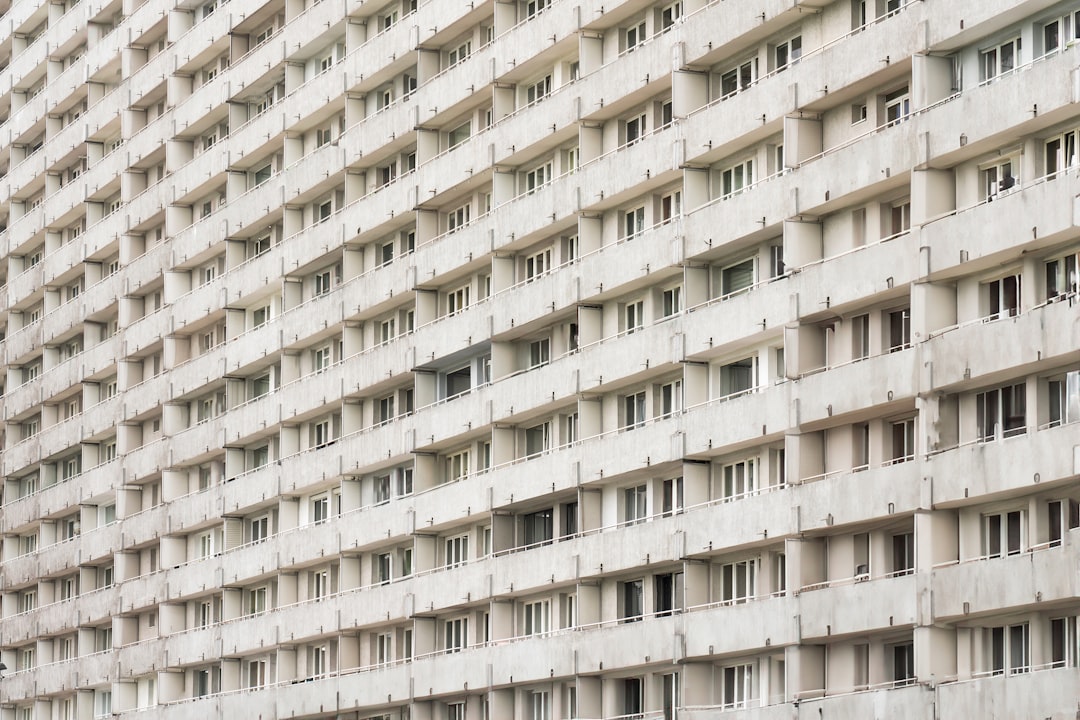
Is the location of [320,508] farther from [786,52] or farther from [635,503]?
[786,52]

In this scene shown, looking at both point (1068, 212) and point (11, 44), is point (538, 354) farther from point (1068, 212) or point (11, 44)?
point (11, 44)

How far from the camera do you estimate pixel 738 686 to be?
56375 mm

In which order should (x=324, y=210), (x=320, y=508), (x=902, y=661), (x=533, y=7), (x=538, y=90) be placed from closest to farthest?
1. (x=902, y=661)
2. (x=538, y=90)
3. (x=533, y=7)
4. (x=320, y=508)
5. (x=324, y=210)

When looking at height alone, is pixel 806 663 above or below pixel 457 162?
below

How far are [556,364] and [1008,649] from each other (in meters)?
18.7

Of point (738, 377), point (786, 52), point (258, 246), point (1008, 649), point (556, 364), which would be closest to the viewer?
point (1008, 649)

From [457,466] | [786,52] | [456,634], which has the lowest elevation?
[456,634]

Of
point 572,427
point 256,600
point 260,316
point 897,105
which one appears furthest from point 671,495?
point 260,316

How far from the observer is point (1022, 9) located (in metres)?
49.2

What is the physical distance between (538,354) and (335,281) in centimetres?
1250

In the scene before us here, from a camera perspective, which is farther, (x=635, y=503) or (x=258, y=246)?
(x=258, y=246)

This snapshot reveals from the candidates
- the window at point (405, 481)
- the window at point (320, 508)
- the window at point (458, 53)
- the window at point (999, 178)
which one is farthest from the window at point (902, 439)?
the window at point (320, 508)

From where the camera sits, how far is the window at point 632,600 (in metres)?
60.5

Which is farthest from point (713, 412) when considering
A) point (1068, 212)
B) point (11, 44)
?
point (11, 44)
